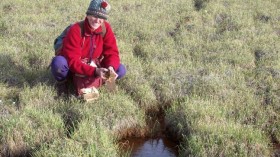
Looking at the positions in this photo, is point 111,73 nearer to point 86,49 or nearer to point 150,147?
point 86,49

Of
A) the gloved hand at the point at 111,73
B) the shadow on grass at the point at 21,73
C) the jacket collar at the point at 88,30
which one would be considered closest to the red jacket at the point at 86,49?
the jacket collar at the point at 88,30

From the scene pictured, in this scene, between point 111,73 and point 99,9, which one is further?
point 111,73

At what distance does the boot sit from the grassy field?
0.53 ft

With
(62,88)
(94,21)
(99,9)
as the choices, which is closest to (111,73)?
(94,21)

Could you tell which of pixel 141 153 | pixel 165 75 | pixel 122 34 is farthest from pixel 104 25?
pixel 122 34

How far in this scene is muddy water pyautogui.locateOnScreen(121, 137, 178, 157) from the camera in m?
5.37

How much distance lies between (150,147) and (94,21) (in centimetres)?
189

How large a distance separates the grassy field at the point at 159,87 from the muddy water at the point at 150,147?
139mm

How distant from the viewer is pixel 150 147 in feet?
18.2

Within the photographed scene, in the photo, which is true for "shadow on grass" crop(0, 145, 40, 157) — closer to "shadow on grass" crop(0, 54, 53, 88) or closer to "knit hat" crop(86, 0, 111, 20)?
"shadow on grass" crop(0, 54, 53, 88)

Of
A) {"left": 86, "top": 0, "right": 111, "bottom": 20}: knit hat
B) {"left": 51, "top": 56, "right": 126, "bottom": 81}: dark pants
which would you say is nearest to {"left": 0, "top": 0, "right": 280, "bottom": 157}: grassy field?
{"left": 51, "top": 56, "right": 126, "bottom": 81}: dark pants

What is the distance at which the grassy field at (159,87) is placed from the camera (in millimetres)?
5039

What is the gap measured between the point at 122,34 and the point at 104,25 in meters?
3.26

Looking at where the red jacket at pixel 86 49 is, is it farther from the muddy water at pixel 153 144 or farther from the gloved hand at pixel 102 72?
the muddy water at pixel 153 144
